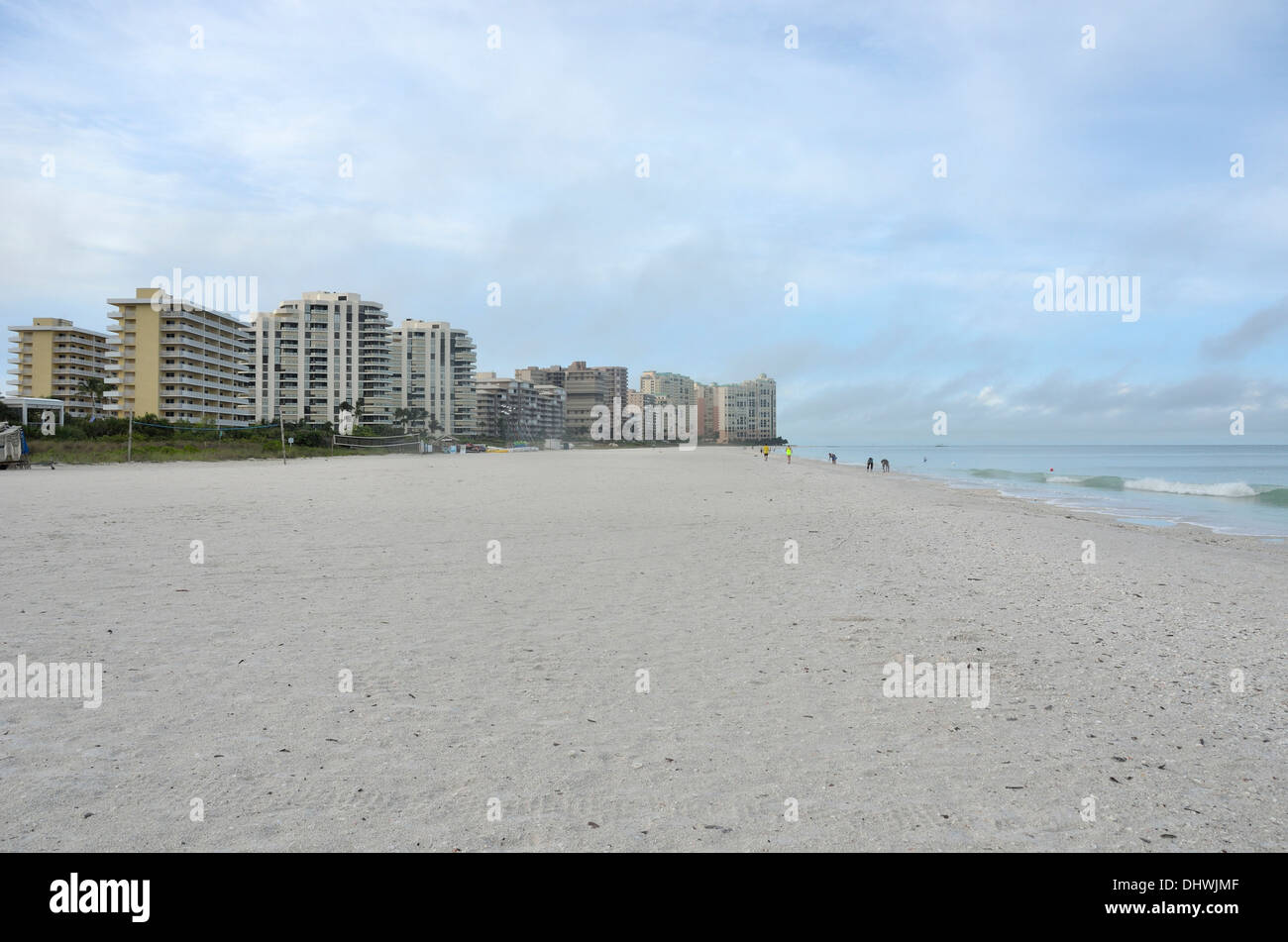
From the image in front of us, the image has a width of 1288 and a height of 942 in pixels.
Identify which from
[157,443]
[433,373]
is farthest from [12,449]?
[433,373]

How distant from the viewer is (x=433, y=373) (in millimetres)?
179750

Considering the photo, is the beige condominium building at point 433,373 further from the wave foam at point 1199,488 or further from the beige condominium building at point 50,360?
the wave foam at point 1199,488

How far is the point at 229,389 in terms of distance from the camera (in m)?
119

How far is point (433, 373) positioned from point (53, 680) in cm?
18234

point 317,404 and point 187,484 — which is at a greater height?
point 317,404
